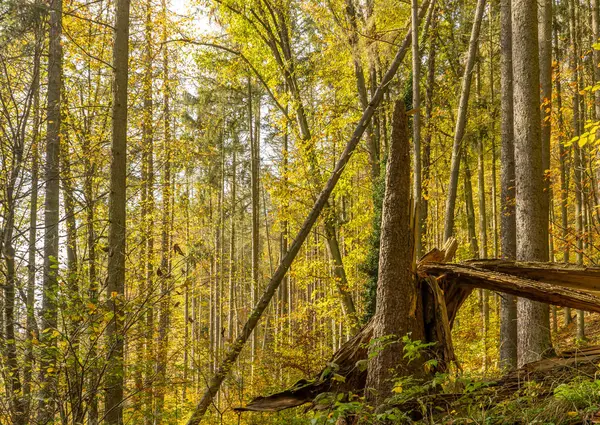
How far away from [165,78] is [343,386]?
12291 mm

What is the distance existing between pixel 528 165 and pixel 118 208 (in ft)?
20.1

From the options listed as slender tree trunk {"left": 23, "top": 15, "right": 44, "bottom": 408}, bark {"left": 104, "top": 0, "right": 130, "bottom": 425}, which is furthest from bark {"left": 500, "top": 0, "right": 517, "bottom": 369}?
slender tree trunk {"left": 23, "top": 15, "right": 44, "bottom": 408}

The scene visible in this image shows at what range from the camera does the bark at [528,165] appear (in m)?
6.91

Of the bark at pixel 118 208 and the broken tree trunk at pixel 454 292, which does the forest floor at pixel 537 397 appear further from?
the bark at pixel 118 208

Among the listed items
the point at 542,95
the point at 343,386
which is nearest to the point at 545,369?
the point at 343,386

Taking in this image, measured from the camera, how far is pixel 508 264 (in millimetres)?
4199

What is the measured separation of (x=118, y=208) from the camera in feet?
21.7

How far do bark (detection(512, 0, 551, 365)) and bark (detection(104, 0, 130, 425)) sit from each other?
5647mm

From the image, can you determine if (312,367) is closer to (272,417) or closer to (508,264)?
(272,417)

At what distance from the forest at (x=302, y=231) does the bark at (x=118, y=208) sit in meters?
0.03

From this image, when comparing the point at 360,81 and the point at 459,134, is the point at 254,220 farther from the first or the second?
the point at 459,134

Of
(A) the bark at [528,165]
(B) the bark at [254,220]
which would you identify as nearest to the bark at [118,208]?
(A) the bark at [528,165]

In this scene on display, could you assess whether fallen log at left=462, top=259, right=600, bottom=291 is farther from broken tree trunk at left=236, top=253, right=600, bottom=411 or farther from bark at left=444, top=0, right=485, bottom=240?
bark at left=444, top=0, right=485, bottom=240

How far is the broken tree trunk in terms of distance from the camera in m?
3.91
